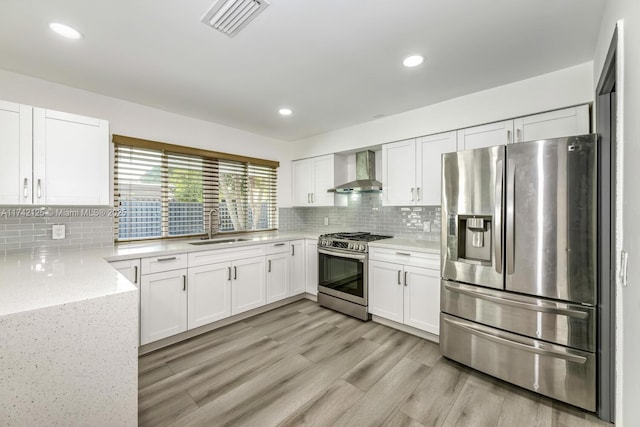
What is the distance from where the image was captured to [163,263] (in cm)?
256

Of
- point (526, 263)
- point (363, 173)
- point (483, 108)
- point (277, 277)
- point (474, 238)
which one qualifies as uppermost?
point (483, 108)

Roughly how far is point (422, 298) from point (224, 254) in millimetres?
2139

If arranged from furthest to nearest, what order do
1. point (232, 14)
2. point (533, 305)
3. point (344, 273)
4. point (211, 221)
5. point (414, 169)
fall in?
point (211, 221)
point (344, 273)
point (414, 169)
point (533, 305)
point (232, 14)

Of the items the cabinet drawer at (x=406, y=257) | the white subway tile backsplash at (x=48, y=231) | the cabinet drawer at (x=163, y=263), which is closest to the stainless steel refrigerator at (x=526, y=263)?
the cabinet drawer at (x=406, y=257)

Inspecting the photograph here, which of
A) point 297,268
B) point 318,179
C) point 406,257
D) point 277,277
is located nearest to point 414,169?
point 406,257

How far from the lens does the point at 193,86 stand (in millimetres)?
2527

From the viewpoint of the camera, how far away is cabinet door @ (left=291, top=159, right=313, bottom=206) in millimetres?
4293

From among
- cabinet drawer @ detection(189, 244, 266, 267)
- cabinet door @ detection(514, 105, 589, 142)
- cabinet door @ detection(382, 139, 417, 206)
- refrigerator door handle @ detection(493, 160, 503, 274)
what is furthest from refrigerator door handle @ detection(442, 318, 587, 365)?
cabinet drawer @ detection(189, 244, 266, 267)

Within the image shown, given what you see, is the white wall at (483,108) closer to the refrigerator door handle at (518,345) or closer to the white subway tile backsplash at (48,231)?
the refrigerator door handle at (518,345)

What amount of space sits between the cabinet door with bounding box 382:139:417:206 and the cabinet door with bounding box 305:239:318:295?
118 cm

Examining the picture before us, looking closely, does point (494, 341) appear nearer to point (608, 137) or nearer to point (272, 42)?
point (608, 137)

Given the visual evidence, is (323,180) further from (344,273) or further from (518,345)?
(518,345)

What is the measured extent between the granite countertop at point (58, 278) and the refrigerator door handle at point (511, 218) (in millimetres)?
2317

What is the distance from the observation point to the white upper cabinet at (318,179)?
400 centimetres
